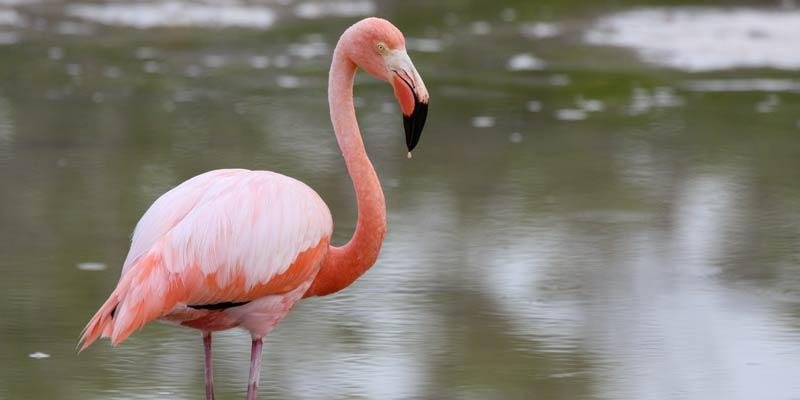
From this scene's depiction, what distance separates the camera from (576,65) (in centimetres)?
1374

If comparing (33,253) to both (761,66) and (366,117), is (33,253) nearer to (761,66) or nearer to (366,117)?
(366,117)

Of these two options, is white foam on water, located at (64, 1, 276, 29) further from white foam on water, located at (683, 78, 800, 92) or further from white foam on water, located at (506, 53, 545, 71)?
white foam on water, located at (683, 78, 800, 92)

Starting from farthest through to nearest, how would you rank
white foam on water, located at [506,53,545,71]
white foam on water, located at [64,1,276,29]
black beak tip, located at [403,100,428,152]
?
white foam on water, located at [64,1,276,29] → white foam on water, located at [506,53,545,71] → black beak tip, located at [403,100,428,152]

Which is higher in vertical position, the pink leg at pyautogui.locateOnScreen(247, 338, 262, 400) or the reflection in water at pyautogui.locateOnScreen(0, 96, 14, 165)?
the pink leg at pyautogui.locateOnScreen(247, 338, 262, 400)

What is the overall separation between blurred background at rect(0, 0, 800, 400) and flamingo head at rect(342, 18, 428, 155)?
1.01 metres

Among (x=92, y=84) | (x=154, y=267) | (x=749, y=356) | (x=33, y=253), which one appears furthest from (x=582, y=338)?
(x=92, y=84)

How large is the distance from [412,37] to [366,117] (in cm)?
493

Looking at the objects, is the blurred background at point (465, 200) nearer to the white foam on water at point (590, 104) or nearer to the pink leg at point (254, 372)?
the white foam on water at point (590, 104)

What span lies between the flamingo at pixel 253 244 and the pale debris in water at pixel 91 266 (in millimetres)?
2210

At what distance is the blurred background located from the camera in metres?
5.54

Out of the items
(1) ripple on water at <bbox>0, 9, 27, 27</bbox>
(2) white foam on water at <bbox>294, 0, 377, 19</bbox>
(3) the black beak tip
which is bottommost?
(2) white foam on water at <bbox>294, 0, 377, 19</bbox>

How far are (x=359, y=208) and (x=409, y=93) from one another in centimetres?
41

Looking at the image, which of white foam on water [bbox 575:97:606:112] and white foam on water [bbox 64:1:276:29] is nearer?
white foam on water [bbox 575:97:606:112]

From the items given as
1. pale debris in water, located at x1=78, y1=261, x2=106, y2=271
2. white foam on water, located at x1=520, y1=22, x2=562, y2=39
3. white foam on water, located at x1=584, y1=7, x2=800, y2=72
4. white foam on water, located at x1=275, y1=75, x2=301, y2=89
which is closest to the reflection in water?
white foam on water, located at x1=275, y1=75, x2=301, y2=89
